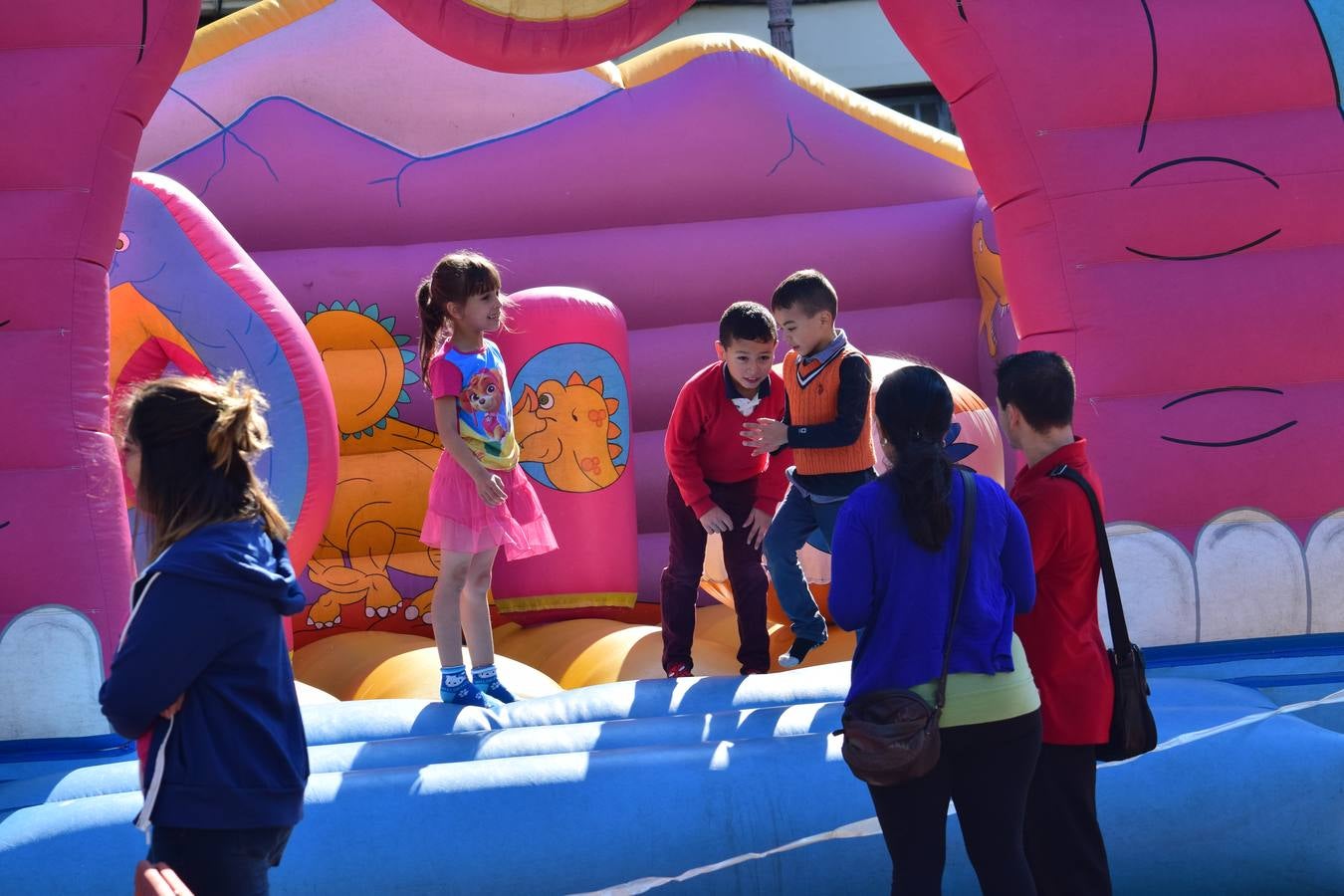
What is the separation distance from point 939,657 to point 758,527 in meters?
1.29

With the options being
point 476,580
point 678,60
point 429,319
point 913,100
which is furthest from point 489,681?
point 913,100

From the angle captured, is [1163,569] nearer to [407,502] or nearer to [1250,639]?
[1250,639]

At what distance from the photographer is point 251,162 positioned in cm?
465

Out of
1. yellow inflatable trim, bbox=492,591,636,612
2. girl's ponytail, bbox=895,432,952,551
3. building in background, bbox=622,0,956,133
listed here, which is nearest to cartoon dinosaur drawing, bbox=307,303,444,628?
yellow inflatable trim, bbox=492,591,636,612

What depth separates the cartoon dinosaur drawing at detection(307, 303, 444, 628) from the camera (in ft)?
14.2

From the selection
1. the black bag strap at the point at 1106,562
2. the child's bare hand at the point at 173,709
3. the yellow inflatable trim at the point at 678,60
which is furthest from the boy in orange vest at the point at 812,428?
Answer: the yellow inflatable trim at the point at 678,60

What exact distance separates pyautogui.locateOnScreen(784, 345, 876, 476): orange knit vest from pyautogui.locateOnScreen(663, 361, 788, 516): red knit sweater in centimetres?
18

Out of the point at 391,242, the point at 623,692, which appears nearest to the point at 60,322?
the point at 623,692

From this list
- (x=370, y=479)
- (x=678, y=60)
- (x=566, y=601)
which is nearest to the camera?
(x=566, y=601)

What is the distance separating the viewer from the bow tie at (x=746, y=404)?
305 centimetres

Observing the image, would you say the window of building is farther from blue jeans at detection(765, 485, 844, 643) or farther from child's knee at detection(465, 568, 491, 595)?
child's knee at detection(465, 568, 491, 595)

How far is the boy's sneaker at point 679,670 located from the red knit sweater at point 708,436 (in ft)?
1.23

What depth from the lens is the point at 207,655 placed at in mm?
1478

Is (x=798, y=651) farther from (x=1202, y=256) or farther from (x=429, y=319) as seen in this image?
(x=1202, y=256)
